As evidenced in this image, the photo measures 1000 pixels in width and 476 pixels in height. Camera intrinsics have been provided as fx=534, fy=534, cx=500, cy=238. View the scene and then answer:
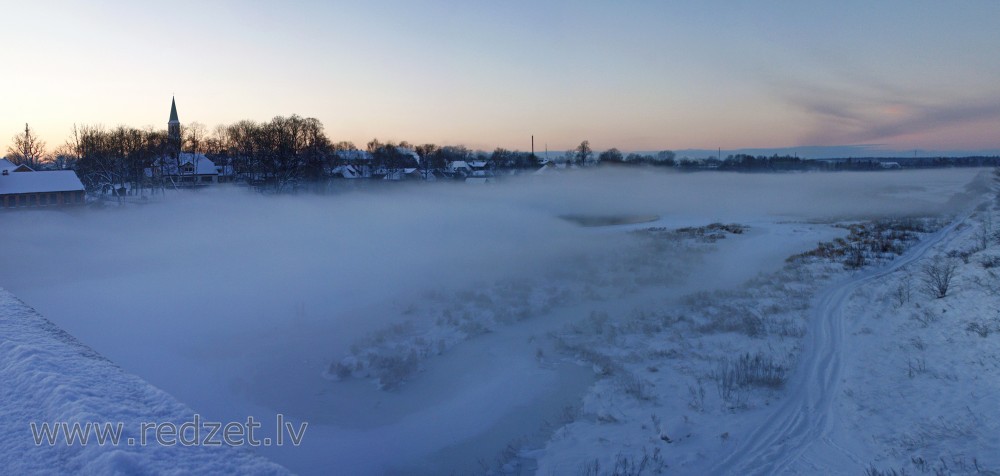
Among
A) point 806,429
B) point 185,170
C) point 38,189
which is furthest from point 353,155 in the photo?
point 806,429

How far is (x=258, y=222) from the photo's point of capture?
49469mm

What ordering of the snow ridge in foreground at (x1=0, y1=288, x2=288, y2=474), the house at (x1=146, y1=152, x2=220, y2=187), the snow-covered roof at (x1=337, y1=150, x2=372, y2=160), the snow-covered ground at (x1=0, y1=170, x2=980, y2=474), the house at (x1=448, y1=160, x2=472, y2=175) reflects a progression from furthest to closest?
the house at (x1=448, y1=160, x2=472, y2=175) < the snow-covered roof at (x1=337, y1=150, x2=372, y2=160) < the house at (x1=146, y1=152, x2=220, y2=187) < the snow-covered ground at (x1=0, y1=170, x2=980, y2=474) < the snow ridge in foreground at (x1=0, y1=288, x2=288, y2=474)

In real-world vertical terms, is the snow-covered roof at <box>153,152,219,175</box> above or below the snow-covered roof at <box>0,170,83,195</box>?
above

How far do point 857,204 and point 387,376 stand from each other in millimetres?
71130

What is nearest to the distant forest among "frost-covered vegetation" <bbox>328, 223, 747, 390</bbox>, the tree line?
the tree line

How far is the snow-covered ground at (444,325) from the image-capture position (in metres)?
11.5

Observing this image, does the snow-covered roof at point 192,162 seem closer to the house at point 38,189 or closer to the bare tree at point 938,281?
the house at point 38,189

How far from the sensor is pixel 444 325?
2027cm

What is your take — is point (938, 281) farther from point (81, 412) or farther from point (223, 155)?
point (223, 155)

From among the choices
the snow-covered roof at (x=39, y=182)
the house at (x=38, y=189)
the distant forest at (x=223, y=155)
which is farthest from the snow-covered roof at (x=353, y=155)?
the house at (x=38, y=189)

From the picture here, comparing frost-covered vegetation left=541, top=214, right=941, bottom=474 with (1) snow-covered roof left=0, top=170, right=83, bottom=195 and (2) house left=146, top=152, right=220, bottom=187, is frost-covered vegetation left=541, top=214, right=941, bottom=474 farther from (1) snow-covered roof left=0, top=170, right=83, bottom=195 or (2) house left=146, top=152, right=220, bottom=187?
(2) house left=146, top=152, right=220, bottom=187

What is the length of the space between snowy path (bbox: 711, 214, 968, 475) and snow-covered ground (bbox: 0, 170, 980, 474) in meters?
0.34

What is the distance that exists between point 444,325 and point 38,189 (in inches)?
2189

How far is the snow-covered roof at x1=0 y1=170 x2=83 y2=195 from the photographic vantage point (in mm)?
52469
